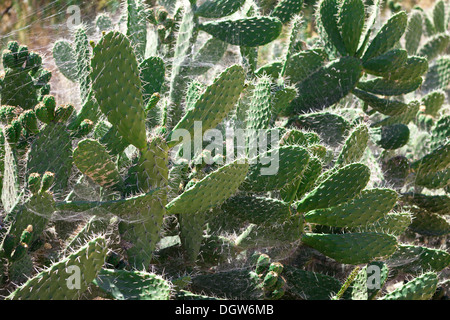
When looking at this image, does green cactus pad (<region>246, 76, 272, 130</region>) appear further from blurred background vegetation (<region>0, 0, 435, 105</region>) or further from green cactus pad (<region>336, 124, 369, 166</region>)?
blurred background vegetation (<region>0, 0, 435, 105</region>)

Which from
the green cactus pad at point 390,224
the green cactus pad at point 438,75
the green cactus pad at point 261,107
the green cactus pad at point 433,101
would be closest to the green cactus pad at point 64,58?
the green cactus pad at point 261,107

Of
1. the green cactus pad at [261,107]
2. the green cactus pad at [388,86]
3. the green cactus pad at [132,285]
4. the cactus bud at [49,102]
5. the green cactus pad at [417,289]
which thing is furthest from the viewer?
the green cactus pad at [388,86]

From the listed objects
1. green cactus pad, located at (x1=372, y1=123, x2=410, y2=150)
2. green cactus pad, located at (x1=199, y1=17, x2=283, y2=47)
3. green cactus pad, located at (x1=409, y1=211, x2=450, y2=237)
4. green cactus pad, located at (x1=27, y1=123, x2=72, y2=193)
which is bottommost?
green cactus pad, located at (x1=409, y1=211, x2=450, y2=237)

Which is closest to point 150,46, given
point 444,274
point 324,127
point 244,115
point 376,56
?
point 244,115

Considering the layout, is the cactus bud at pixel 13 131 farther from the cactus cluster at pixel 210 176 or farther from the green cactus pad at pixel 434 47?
the green cactus pad at pixel 434 47

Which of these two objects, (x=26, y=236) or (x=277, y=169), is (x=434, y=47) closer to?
(x=277, y=169)

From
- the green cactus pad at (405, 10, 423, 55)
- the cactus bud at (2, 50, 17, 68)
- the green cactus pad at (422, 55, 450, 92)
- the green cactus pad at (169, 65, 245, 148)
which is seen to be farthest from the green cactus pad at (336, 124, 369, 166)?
the green cactus pad at (405, 10, 423, 55)
